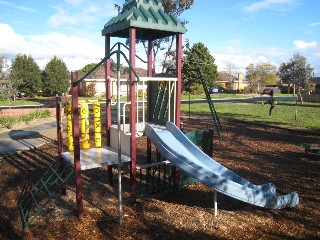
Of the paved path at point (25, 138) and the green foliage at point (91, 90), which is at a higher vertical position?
the green foliage at point (91, 90)

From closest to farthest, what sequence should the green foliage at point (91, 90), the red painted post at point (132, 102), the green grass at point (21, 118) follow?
the red painted post at point (132, 102) → the green grass at point (21, 118) → the green foliage at point (91, 90)

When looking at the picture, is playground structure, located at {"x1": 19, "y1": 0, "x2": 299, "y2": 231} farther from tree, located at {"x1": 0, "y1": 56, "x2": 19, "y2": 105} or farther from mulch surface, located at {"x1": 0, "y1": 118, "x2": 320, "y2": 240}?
tree, located at {"x1": 0, "y1": 56, "x2": 19, "y2": 105}

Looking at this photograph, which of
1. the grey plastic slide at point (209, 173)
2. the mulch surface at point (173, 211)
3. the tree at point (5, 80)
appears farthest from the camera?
the tree at point (5, 80)

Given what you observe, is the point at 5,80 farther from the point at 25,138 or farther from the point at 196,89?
the point at 196,89

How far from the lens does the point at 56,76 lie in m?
43.7

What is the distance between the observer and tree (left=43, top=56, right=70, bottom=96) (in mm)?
43503

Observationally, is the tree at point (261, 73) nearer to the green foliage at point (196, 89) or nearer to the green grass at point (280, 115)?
the green foliage at point (196, 89)

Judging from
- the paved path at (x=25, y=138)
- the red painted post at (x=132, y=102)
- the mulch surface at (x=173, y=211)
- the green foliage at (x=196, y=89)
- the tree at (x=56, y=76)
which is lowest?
the mulch surface at (x=173, y=211)

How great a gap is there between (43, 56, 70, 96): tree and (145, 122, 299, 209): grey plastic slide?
40953mm

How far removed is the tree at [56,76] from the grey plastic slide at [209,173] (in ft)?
134

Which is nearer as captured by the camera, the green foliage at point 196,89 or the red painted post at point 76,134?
the red painted post at point 76,134

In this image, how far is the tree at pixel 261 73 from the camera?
67.0 metres

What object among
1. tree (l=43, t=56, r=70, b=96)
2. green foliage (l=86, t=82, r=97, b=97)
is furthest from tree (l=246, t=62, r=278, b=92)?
tree (l=43, t=56, r=70, b=96)

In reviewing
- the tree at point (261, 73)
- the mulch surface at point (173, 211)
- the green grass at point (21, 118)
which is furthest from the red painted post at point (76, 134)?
the tree at point (261, 73)
